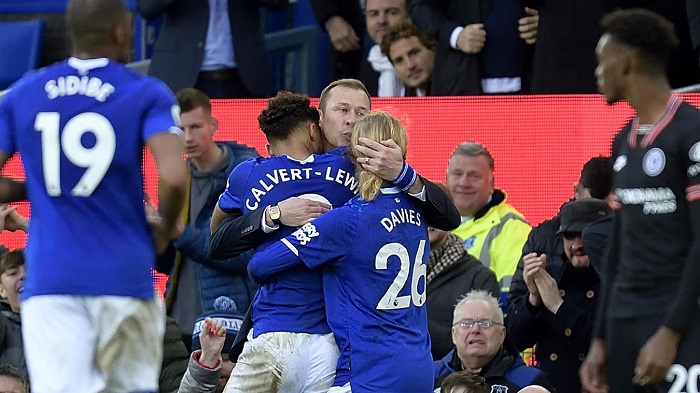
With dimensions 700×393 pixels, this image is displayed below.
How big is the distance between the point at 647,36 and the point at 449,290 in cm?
347

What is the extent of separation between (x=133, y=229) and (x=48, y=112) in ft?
1.81

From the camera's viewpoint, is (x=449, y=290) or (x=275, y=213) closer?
(x=275, y=213)

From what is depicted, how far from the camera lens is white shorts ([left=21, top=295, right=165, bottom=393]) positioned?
570cm

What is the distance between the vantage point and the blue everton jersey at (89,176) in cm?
573

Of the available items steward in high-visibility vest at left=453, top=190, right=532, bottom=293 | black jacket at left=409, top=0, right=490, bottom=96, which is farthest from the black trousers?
black jacket at left=409, top=0, right=490, bottom=96

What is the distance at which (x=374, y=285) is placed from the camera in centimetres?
691

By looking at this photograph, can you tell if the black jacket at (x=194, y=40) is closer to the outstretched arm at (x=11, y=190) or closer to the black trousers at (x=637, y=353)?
the outstretched arm at (x=11, y=190)

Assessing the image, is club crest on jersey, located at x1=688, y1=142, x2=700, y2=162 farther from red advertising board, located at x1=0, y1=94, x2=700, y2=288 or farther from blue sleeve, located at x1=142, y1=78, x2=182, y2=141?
red advertising board, located at x1=0, y1=94, x2=700, y2=288

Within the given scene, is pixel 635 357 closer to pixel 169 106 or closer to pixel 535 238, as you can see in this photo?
pixel 169 106

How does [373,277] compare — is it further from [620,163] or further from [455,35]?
[455,35]

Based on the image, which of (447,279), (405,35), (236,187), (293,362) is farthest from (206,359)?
(405,35)

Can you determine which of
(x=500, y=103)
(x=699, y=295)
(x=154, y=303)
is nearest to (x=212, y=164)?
(x=500, y=103)

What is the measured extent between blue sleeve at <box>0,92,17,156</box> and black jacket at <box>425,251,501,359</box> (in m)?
3.81

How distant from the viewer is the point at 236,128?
11000 mm
